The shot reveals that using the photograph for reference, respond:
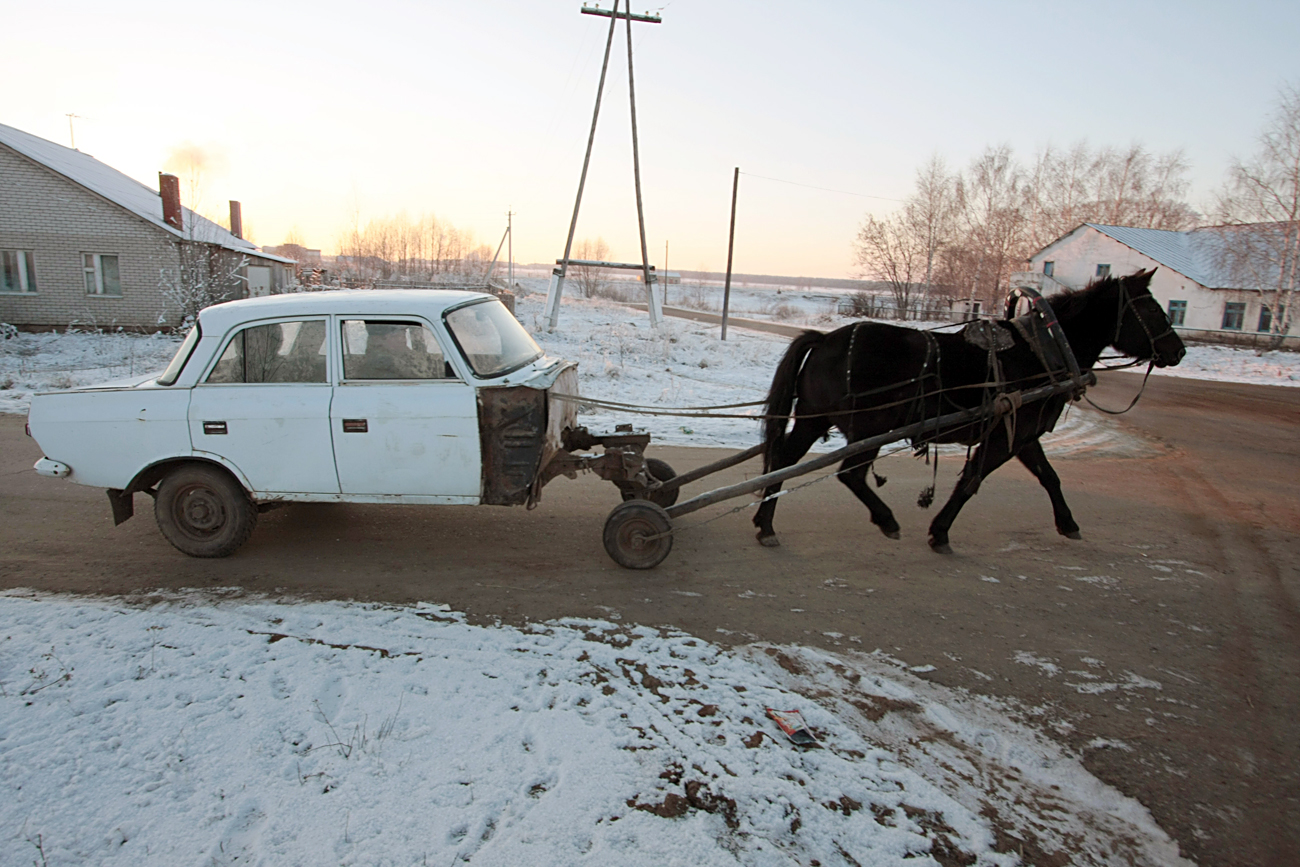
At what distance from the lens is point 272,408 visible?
462 cm

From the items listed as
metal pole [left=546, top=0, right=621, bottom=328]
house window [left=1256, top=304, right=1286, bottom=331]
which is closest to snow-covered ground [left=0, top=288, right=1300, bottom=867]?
metal pole [left=546, top=0, right=621, bottom=328]

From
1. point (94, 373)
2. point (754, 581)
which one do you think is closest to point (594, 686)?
point (754, 581)

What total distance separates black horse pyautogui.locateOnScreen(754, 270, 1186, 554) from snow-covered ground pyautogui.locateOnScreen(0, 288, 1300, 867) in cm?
202

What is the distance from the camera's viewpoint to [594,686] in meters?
3.44

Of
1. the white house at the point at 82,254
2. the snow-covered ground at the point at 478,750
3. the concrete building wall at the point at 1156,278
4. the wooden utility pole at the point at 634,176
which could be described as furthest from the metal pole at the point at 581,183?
the concrete building wall at the point at 1156,278

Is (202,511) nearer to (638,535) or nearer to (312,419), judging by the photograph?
(312,419)

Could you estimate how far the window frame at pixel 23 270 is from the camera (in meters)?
19.3

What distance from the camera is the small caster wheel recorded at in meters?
4.79

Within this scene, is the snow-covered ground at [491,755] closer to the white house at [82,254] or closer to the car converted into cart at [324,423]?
the car converted into cart at [324,423]

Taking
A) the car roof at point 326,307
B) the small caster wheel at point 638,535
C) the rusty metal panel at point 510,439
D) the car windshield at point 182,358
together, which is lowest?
the small caster wheel at point 638,535

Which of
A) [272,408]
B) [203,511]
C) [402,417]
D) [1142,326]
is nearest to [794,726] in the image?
[402,417]

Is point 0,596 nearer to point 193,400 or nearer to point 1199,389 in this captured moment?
point 193,400

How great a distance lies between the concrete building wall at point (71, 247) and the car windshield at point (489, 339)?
19614mm

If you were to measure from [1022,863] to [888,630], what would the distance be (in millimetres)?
1747
